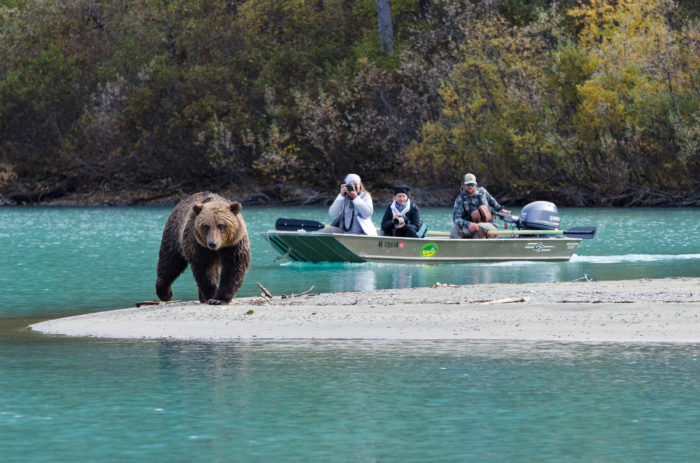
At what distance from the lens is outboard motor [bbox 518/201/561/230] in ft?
81.8

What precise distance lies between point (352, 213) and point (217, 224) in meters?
8.84

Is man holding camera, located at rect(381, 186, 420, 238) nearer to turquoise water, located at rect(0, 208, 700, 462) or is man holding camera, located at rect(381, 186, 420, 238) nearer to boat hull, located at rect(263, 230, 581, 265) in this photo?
boat hull, located at rect(263, 230, 581, 265)

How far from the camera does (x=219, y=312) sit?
14188 millimetres

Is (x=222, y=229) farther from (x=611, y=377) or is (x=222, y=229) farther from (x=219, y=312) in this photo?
(x=611, y=377)

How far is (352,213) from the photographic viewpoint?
22875 millimetres

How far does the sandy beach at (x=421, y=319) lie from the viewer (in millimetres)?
12852

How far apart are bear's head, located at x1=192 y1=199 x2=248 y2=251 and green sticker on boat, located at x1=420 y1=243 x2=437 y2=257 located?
916 centimetres

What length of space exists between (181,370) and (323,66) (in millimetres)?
55262

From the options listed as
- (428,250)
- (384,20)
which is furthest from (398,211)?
(384,20)

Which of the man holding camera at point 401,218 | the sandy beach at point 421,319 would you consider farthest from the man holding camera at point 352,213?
the sandy beach at point 421,319

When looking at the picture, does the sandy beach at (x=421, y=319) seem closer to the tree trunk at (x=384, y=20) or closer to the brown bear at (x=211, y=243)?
the brown bear at (x=211, y=243)

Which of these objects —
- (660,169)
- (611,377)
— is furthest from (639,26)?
(611,377)

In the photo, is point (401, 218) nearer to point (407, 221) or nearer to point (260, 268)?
point (407, 221)

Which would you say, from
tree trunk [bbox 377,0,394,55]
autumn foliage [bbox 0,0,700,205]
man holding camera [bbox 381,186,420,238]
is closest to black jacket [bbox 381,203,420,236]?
man holding camera [bbox 381,186,420,238]
